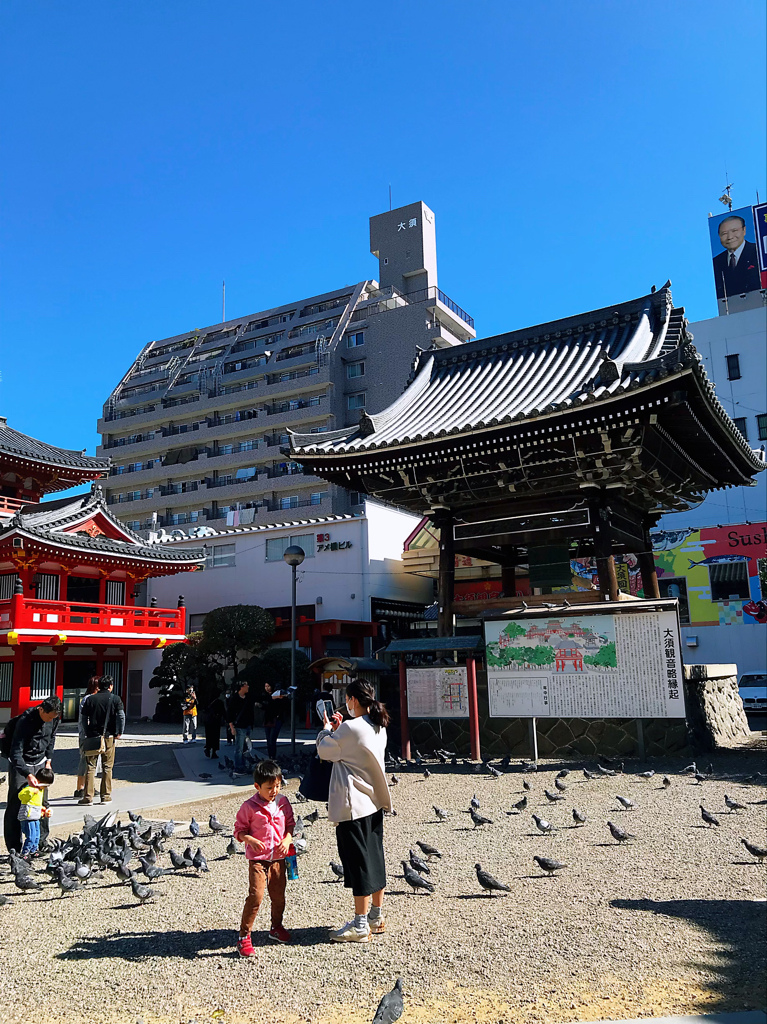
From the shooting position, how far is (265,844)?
5.43m

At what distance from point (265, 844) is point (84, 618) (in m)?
23.6

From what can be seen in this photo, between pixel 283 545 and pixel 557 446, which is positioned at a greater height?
pixel 283 545

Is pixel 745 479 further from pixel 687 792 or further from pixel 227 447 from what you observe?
pixel 227 447

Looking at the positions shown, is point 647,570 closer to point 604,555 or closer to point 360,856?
point 604,555

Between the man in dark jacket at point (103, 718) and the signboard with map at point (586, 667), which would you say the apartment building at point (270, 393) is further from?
the man in dark jacket at point (103, 718)

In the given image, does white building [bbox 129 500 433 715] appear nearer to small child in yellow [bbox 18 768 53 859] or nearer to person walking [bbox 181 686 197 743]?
person walking [bbox 181 686 197 743]

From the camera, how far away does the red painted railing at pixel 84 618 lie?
979 inches

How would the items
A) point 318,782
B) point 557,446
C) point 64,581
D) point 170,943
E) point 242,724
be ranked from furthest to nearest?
point 64,581
point 557,446
point 242,724
point 318,782
point 170,943

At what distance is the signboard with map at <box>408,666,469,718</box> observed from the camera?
1533cm

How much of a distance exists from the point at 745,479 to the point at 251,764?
12993mm

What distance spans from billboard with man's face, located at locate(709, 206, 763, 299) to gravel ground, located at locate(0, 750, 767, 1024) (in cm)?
3793

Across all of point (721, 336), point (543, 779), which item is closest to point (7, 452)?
point (543, 779)

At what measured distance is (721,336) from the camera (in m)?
37.2

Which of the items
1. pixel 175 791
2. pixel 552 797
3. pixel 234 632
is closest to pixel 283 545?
pixel 234 632
